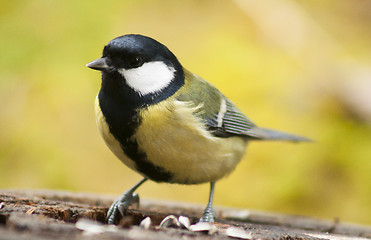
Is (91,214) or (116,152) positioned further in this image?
(116,152)

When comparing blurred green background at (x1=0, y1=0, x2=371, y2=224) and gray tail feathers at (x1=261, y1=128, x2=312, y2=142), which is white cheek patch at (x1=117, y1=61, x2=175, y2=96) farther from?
blurred green background at (x1=0, y1=0, x2=371, y2=224)

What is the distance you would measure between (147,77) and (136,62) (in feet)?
0.27

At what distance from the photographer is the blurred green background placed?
3.66 meters

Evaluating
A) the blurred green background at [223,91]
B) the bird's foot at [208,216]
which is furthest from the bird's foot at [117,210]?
the blurred green background at [223,91]

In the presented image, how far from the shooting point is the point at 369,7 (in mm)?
4574

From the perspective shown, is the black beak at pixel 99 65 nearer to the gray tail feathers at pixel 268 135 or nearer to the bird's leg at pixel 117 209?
the bird's leg at pixel 117 209

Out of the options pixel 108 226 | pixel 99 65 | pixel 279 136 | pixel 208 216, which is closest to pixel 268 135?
pixel 279 136

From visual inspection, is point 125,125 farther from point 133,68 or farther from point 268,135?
point 268,135

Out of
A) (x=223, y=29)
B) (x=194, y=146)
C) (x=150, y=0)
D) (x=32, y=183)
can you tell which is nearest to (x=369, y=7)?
(x=223, y=29)

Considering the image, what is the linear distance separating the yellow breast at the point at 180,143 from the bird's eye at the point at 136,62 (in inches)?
7.5

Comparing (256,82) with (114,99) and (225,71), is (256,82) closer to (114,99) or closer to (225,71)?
(225,71)

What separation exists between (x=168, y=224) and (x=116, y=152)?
486 mm

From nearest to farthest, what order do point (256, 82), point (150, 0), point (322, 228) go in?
1. point (322, 228)
2. point (256, 82)
3. point (150, 0)

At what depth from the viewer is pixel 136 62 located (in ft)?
6.30
